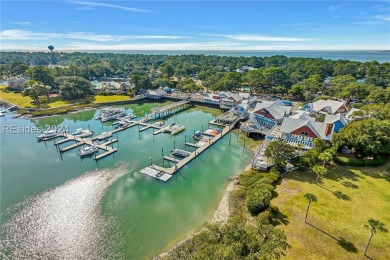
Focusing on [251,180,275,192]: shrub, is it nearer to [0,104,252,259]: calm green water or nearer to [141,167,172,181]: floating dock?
[0,104,252,259]: calm green water

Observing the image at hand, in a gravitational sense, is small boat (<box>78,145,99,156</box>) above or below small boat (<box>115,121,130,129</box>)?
below

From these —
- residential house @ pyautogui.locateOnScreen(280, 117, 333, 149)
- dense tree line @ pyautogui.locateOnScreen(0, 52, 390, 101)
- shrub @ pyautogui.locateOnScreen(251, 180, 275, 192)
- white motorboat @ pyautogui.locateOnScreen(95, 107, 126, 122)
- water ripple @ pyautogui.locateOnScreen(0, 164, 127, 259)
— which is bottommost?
water ripple @ pyautogui.locateOnScreen(0, 164, 127, 259)

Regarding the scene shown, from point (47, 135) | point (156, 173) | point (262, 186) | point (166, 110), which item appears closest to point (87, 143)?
point (47, 135)

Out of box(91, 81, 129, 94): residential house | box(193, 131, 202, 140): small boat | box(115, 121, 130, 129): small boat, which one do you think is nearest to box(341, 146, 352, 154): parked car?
box(193, 131, 202, 140): small boat

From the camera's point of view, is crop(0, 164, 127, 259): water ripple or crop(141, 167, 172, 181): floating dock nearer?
crop(0, 164, 127, 259): water ripple

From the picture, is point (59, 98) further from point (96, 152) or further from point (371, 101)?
point (371, 101)

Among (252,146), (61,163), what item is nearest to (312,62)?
(252,146)
